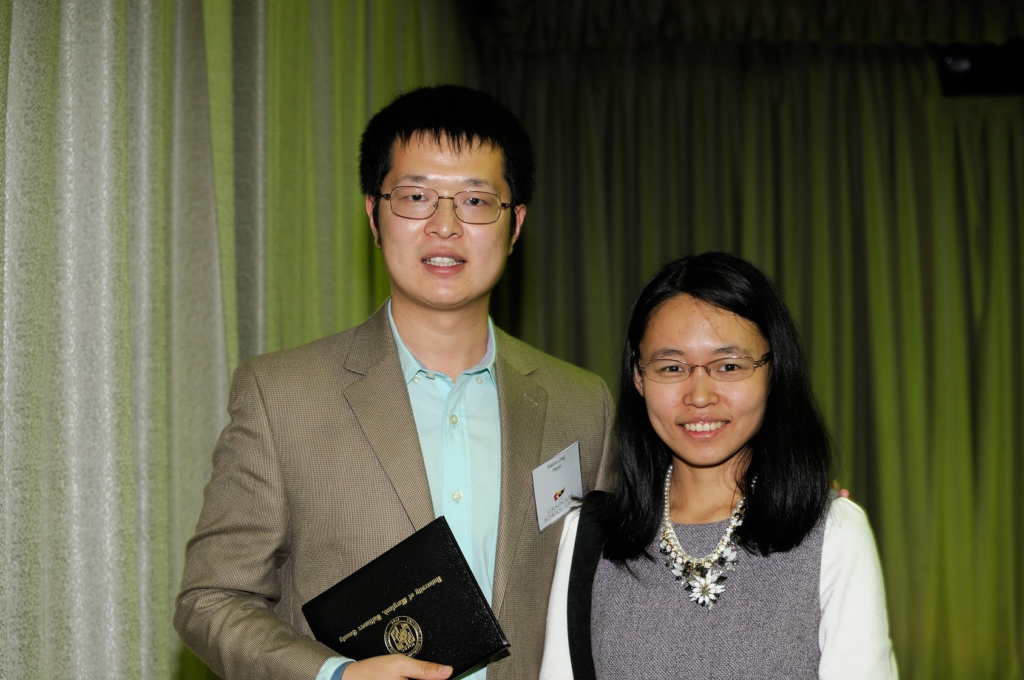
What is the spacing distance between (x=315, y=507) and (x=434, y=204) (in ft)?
2.00

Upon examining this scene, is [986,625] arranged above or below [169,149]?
below

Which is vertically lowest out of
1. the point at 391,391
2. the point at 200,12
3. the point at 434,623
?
the point at 434,623

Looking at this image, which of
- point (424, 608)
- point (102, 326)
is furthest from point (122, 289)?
point (424, 608)

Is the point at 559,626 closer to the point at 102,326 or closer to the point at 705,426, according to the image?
the point at 705,426

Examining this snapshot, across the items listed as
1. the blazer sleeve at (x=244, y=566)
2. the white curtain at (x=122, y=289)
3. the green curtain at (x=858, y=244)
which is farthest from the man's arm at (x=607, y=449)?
the green curtain at (x=858, y=244)

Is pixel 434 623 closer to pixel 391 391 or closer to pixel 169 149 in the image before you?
pixel 391 391

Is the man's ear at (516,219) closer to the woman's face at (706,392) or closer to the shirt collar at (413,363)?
the shirt collar at (413,363)

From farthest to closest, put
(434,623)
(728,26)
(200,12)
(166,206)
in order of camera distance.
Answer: (728,26) → (200,12) → (166,206) → (434,623)

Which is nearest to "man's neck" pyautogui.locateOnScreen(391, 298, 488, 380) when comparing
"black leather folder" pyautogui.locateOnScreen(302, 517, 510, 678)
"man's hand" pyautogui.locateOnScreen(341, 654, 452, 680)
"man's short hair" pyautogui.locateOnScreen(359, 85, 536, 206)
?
"man's short hair" pyautogui.locateOnScreen(359, 85, 536, 206)

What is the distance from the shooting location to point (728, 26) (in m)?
4.56

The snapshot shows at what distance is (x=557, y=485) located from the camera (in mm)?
1817

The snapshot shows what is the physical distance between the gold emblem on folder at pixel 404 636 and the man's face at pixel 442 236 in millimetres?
604

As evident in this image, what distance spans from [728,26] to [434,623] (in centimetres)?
391

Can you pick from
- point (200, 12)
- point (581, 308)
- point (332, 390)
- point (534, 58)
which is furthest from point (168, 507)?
point (534, 58)
